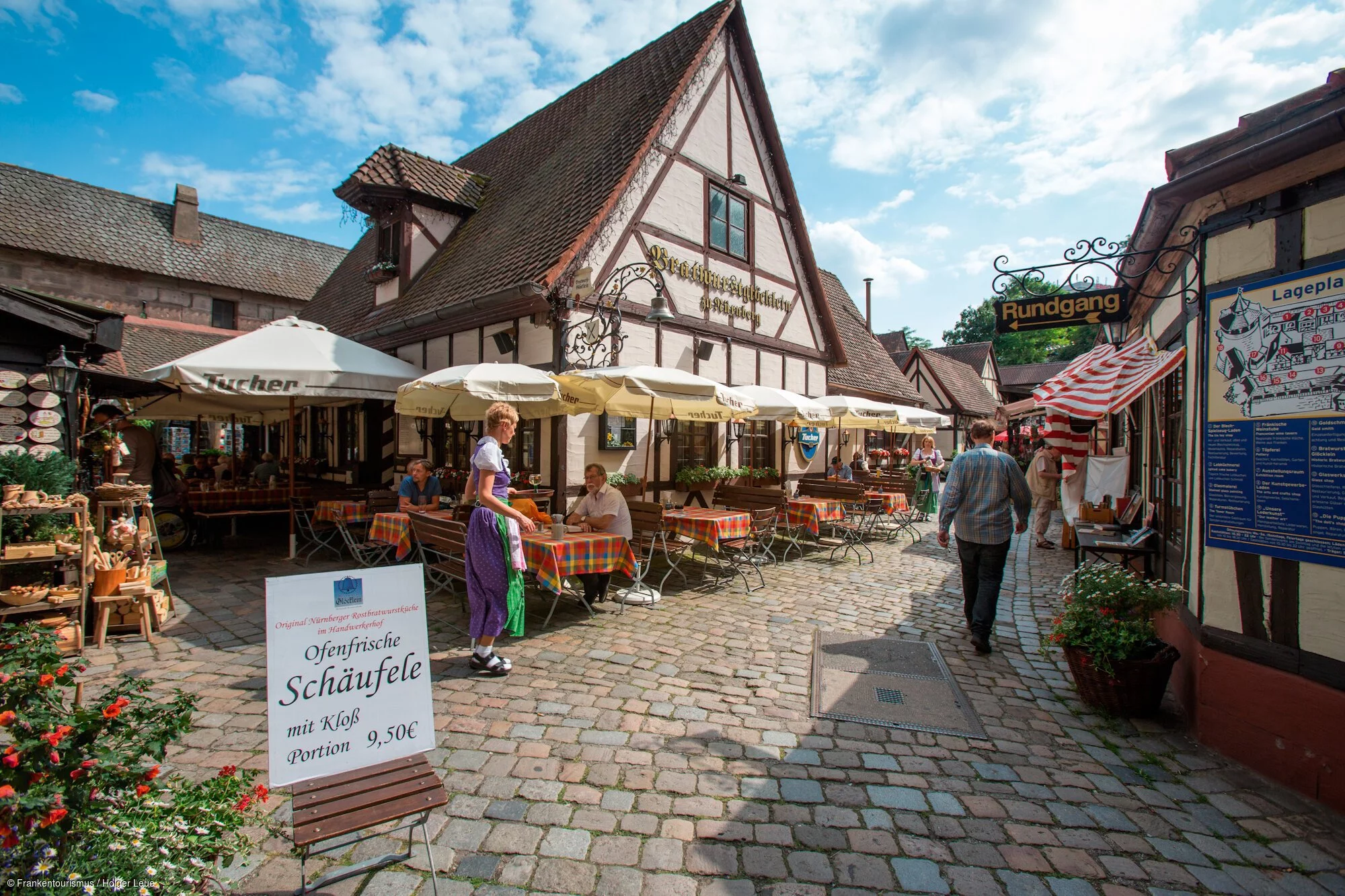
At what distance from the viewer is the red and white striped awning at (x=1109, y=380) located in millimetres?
5156

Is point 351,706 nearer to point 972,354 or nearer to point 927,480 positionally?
point 927,480

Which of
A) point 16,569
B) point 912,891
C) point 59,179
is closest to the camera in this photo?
point 912,891

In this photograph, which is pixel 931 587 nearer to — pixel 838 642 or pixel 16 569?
pixel 838 642

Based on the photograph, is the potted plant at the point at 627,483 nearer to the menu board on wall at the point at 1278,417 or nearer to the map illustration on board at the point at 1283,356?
the menu board on wall at the point at 1278,417

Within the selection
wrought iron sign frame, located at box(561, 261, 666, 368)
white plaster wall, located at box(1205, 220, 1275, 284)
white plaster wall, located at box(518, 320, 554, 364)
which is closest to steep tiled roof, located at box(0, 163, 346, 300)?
white plaster wall, located at box(518, 320, 554, 364)

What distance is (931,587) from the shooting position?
7719 mm

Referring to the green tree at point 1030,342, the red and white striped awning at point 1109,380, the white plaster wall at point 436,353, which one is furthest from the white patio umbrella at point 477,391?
the green tree at point 1030,342

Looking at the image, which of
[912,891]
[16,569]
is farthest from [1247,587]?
[16,569]

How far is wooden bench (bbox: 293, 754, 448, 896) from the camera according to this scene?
7.41 feet

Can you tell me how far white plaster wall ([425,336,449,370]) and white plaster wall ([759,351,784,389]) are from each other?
5525 mm

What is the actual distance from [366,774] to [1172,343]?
658 centimetres

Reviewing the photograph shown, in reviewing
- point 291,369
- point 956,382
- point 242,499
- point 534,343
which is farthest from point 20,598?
point 956,382

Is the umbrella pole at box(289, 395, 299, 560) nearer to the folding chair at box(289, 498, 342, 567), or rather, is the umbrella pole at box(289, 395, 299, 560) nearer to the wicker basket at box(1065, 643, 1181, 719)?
the folding chair at box(289, 498, 342, 567)

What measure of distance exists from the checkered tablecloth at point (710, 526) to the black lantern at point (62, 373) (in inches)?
241
